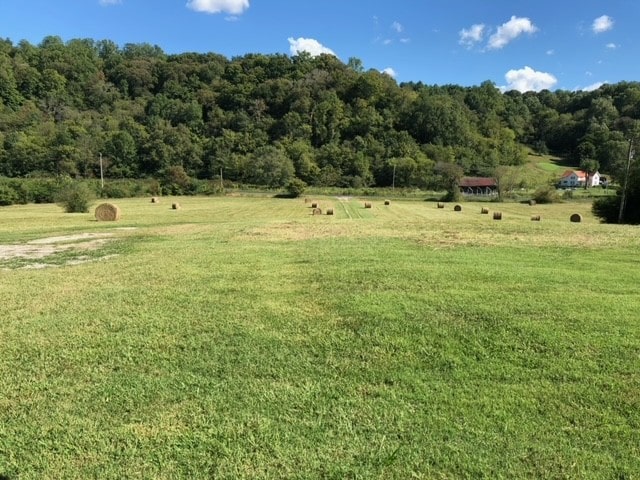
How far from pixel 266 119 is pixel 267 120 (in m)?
0.86

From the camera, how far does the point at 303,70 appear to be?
6304 inches

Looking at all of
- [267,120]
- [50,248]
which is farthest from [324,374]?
[267,120]

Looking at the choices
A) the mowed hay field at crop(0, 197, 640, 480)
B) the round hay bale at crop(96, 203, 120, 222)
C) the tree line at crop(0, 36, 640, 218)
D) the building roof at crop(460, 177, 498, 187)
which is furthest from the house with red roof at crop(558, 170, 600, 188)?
the mowed hay field at crop(0, 197, 640, 480)

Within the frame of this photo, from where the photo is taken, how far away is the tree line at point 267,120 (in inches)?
4316

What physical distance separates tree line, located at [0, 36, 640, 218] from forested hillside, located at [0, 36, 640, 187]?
1.35ft

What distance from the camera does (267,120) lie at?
141 meters

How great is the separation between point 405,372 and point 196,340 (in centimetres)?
256

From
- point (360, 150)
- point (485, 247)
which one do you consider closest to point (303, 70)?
point (360, 150)

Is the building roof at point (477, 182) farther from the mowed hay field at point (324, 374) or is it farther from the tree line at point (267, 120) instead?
the mowed hay field at point (324, 374)

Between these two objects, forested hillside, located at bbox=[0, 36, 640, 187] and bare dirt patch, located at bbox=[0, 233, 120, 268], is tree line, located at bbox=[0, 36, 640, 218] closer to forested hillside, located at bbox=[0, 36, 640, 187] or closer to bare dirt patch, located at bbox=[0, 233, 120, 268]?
forested hillside, located at bbox=[0, 36, 640, 187]

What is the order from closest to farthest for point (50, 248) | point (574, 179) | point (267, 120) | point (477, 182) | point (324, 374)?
point (324, 374), point (50, 248), point (477, 182), point (574, 179), point (267, 120)

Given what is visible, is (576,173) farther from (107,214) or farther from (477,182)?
(107,214)

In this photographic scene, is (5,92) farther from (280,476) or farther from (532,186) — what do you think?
(280,476)

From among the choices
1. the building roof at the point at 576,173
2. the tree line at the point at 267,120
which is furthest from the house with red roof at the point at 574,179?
the tree line at the point at 267,120
